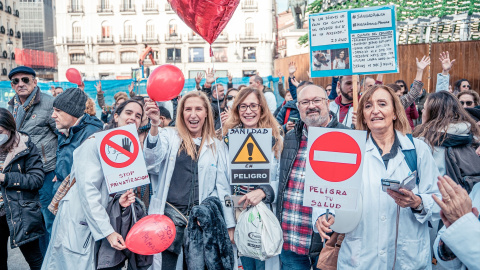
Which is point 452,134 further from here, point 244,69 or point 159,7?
point 159,7

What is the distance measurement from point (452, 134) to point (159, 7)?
4646cm

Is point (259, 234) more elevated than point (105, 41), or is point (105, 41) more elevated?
point (105, 41)

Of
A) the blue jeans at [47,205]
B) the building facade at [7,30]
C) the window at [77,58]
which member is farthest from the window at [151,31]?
the blue jeans at [47,205]

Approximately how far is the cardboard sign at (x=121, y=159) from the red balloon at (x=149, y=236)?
0.30 metres

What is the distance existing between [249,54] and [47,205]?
4176 centimetres

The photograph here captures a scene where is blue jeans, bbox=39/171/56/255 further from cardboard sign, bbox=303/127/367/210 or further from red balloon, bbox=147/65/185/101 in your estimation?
cardboard sign, bbox=303/127/367/210

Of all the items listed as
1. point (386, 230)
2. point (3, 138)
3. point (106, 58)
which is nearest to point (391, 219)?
point (386, 230)

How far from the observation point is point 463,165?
349cm

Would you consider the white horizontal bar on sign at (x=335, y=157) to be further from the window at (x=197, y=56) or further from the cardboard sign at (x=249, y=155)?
the window at (x=197, y=56)

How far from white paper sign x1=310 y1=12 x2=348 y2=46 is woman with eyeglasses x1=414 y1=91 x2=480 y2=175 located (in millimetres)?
1097

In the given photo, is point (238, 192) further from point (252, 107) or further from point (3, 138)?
point (3, 138)

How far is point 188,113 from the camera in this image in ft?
10.9

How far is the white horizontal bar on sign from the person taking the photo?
2379 millimetres

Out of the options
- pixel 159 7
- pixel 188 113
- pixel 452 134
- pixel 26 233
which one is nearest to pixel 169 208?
pixel 188 113
